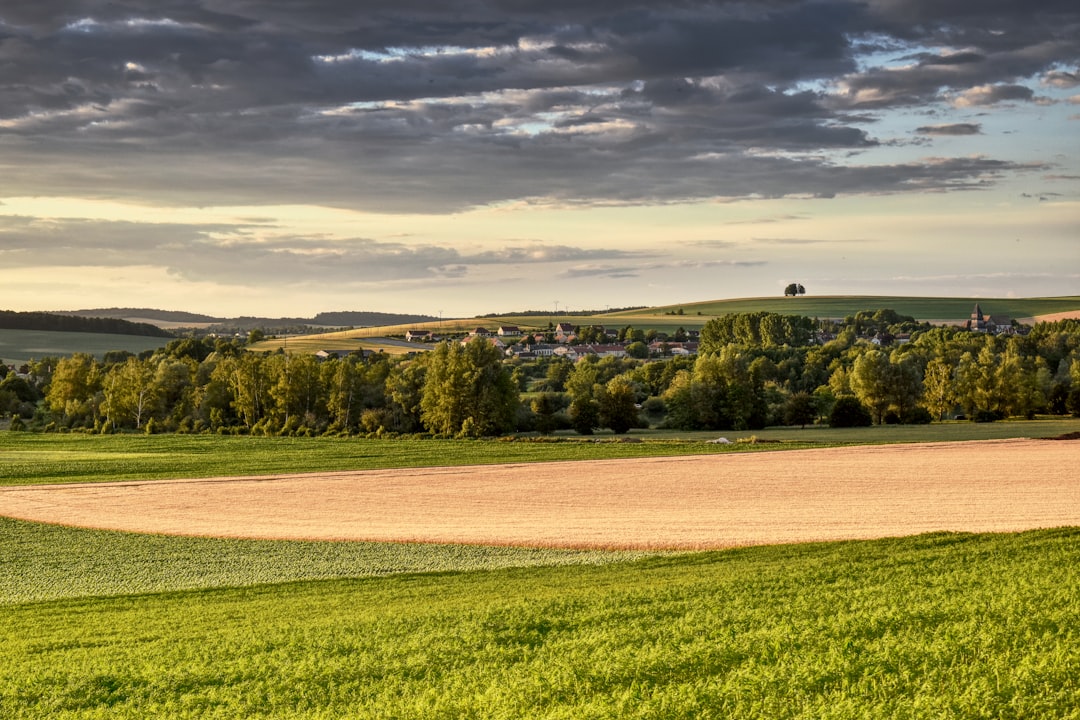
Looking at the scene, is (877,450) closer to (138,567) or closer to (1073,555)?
(1073,555)

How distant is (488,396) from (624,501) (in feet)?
136

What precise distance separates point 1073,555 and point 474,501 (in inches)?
946

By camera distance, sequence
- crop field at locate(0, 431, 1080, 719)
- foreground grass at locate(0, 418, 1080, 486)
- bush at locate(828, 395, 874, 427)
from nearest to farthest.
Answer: crop field at locate(0, 431, 1080, 719)
foreground grass at locate(0, 418, 1080, 486)
bush at locate(828, 395, 874, 427)

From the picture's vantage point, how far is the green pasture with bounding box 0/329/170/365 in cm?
16125

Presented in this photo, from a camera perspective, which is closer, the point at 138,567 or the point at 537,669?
the point at 537,669

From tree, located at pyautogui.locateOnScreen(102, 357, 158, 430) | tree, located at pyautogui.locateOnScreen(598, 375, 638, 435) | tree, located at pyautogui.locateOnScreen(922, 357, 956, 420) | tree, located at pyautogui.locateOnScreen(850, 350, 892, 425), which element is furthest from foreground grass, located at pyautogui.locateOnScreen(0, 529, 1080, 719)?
tree, located at pyautogui.locateOnScreen(922, 357, 956, 420)

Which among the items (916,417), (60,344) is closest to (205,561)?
(916,417)

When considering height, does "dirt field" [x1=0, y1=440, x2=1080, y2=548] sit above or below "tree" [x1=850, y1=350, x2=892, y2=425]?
below

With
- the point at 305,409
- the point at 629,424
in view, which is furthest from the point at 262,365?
the point at 629,424

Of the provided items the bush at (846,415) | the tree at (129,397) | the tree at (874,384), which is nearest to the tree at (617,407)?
the bush at (846,415)

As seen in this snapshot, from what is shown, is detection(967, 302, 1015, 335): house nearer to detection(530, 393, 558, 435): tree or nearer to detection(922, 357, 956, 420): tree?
detection(922, 357, 956, 420): tree

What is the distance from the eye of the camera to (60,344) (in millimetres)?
173875

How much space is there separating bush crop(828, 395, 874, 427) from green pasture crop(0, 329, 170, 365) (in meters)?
116

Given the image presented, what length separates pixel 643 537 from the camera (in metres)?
29.2
